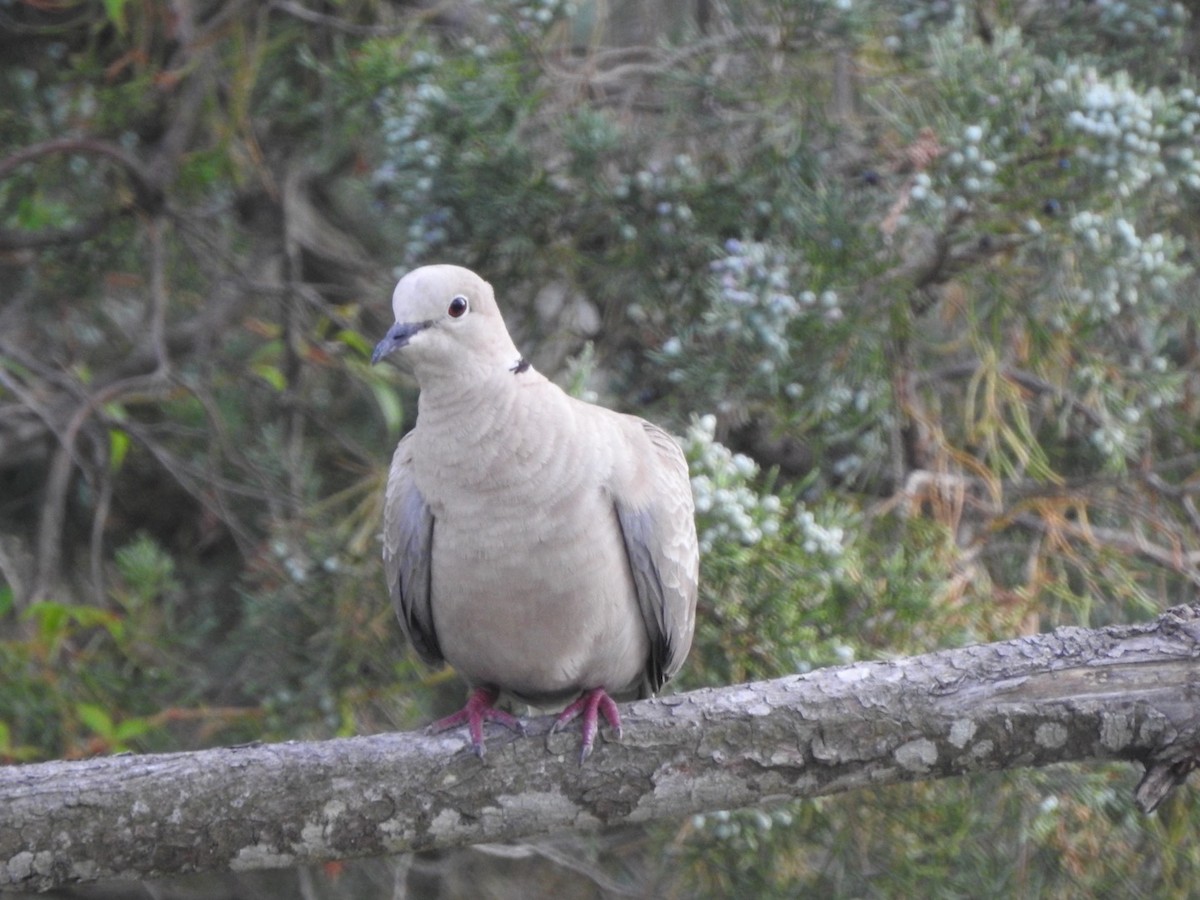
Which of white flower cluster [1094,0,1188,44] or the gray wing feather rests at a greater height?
white flower cluster [1094,0,1188,44]

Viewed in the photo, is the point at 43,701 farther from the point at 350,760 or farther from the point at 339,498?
the point at 350,760

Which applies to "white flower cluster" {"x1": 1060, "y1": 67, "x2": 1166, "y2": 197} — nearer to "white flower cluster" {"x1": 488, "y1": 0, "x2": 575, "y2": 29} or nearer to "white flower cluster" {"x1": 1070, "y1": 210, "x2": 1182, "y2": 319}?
"white flower cluster" {"x1": 1070, "y1": 210, "x2": 1182, "y2": 319}

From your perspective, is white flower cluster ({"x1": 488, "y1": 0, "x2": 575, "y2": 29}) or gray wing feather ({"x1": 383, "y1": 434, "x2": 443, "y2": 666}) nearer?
gray wing feather ({"x1": 383, "y1": 434, "x2": 443, "y2": 666})

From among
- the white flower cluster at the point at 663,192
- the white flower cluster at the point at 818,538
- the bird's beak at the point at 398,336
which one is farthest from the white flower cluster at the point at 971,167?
the bird's beak at the point at 398,336

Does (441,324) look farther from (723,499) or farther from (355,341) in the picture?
(355,341)

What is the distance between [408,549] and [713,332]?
37.4 inches

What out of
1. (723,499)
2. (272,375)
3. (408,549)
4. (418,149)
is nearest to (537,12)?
(418,149)

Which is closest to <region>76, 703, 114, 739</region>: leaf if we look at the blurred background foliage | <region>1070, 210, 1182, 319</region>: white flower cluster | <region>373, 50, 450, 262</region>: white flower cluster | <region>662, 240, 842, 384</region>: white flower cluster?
the blurred background foliage

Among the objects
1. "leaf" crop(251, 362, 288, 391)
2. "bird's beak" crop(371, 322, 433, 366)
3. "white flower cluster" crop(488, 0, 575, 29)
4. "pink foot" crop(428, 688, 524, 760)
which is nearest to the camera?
"pink foot" crop(428, 688, 524, 760)

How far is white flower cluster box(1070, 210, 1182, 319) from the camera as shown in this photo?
3092mm

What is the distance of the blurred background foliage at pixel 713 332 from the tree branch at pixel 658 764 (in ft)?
2.05

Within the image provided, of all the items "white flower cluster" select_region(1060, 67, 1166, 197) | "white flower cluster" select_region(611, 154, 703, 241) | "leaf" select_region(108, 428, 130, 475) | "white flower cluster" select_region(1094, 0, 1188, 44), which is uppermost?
"white flower cluster" select_region(1094, 0, 1188, 44)

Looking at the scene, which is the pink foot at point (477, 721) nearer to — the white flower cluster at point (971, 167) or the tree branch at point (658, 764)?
the tree branch at point (658, 764)

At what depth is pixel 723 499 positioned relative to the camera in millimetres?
2789
